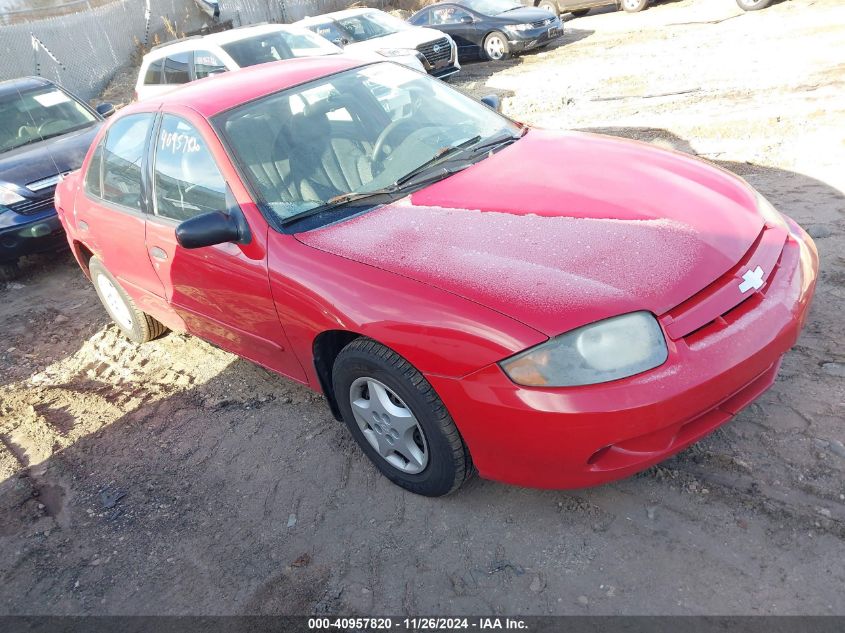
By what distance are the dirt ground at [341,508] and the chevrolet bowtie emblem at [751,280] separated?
0.70m

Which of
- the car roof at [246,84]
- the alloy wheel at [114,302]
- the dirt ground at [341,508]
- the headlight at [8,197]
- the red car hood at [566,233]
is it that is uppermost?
the car roof at [246,84]

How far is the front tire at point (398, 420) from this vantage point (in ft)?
8.16

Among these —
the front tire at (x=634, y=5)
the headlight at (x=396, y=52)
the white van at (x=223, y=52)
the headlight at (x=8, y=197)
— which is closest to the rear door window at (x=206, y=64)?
the white van at (x=223, y=52)

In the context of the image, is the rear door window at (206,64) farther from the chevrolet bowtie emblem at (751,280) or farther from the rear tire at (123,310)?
the chevrolet bowtie emblem at (751,280)

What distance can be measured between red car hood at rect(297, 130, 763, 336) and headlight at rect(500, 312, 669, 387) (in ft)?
0.17

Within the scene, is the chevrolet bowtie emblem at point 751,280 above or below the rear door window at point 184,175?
below

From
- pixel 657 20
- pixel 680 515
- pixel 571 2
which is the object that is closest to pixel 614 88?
pixel 657 20

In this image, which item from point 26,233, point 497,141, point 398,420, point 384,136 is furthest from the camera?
point 26,233

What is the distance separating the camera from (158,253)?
11.9 ft

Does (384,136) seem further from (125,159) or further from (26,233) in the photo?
(26,233)

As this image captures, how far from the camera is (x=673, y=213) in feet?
8.73

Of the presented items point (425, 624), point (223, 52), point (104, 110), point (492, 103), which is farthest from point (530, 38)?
point (425, 624)

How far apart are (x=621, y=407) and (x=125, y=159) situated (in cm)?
320

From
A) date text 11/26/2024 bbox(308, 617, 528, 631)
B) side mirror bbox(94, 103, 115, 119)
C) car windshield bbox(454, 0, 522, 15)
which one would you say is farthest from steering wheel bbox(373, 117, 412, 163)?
car windshield bbox(454, 0, 522, 15)
